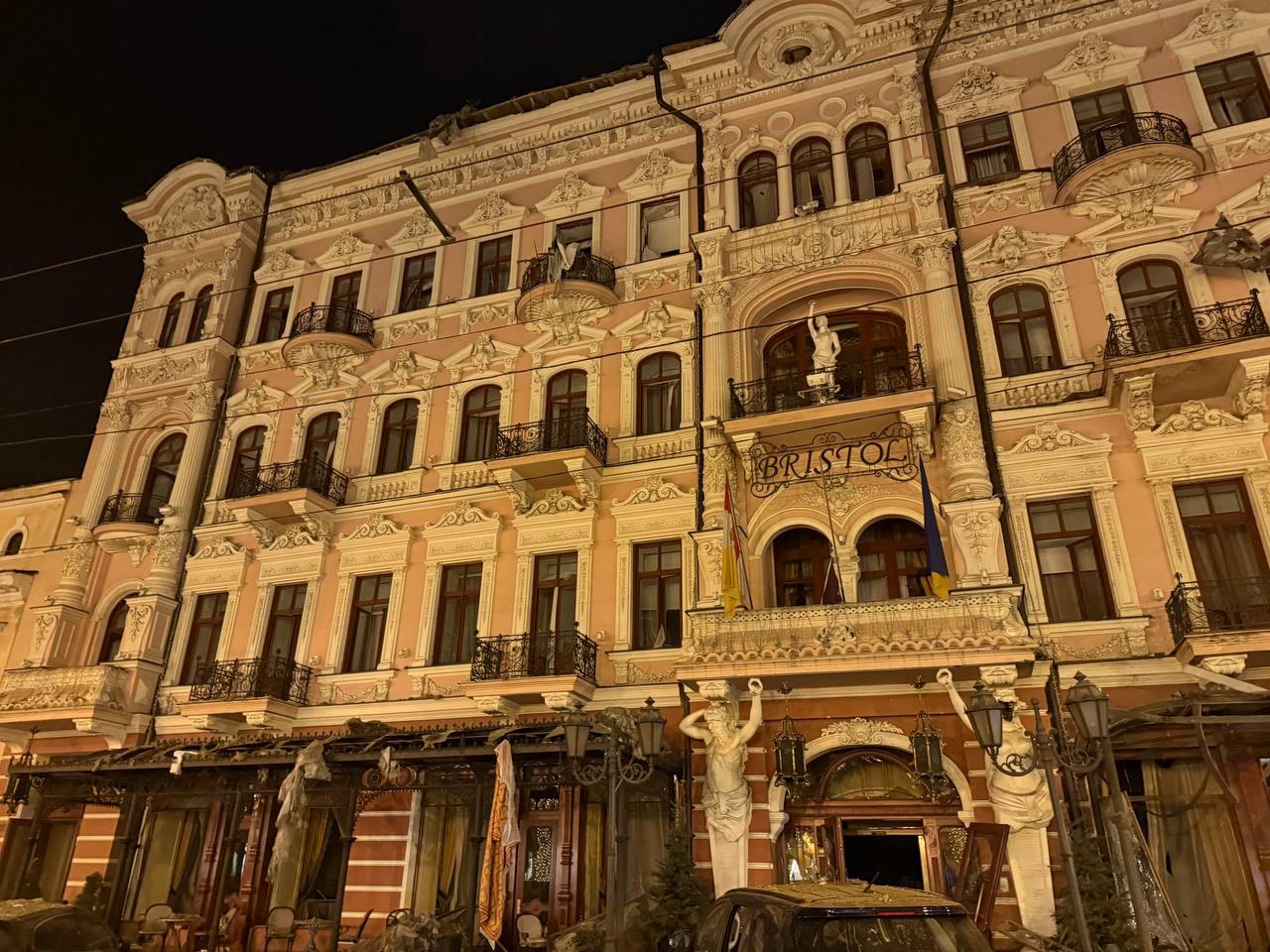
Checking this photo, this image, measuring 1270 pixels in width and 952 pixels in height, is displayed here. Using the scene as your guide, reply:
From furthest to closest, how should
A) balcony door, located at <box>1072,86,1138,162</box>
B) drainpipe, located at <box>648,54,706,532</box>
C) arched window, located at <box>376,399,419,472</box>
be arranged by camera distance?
arched window, located at <box>376,399,419,472</box>
drainpipe, located at <box>648,54,706,532</box>
balcony door, located at <box>1072,86,1138,162</box>

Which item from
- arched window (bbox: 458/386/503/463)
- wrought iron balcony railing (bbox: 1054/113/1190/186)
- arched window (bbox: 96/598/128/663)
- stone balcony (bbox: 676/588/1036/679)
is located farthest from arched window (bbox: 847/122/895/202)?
arched window (bbox: 96/598/128/663)

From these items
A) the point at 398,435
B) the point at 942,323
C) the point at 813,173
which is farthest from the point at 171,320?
the point at 942,323

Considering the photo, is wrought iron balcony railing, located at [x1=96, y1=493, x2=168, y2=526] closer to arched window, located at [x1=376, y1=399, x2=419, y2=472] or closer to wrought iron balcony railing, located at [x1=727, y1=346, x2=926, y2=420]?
arched window, located at [x1=376, y1=399, x2=419, y2=472]

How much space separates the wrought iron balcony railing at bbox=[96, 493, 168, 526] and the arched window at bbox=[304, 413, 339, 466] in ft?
14.2

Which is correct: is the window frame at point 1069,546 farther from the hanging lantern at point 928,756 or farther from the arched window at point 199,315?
the arched window at point 199,315

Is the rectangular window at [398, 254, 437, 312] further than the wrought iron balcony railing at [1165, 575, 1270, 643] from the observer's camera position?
Yes

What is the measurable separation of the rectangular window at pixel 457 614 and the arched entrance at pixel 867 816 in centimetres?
713

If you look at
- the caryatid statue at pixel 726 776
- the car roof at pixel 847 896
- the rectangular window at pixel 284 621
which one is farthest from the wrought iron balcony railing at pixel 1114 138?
the rectangular window at pixel 284 621

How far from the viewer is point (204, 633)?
19.6 metres

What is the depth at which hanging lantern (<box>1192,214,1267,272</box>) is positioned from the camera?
14156 mm

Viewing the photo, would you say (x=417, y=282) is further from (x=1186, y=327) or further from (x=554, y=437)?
(x=1186, y=327)

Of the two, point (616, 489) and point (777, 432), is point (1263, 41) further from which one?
point (616, 489)

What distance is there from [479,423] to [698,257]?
6.21 meters

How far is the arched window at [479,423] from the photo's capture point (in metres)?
19.1
